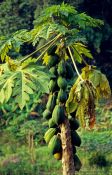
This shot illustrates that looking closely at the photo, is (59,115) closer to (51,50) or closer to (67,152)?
(67,152)

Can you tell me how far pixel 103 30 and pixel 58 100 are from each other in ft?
28.8

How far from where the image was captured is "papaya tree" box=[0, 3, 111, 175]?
281 cm

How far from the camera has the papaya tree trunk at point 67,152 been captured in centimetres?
268

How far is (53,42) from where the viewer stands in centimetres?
290

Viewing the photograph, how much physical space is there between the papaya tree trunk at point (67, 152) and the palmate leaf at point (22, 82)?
0.23m

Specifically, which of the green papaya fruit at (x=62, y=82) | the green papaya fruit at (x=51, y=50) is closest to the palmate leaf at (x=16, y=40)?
the green papaya fruit at (x=51, y=50)

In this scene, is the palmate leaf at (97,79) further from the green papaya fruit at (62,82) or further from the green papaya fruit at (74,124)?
the green papaya fruit at (74,124)

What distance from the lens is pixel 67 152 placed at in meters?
2.74

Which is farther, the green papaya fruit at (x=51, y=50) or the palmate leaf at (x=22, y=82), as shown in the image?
the green papaya fruit at (x=51, y=50)

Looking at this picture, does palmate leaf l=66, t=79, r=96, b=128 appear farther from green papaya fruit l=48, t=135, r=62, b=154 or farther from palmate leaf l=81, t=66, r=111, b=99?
green papaya fruit l=48, t=135, r=62, b=154

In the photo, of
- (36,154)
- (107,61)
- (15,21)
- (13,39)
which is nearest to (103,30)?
(107,61)

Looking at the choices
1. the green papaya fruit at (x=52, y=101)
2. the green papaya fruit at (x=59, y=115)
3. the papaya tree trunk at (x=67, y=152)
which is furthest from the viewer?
the green papaya fruit at (x=52, y=101)

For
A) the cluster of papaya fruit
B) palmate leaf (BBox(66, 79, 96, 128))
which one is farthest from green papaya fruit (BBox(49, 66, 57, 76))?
palmate leaf (BBox(66, 79, 96, 128))

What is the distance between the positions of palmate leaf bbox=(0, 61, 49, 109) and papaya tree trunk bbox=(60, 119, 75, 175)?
23 centimetres
